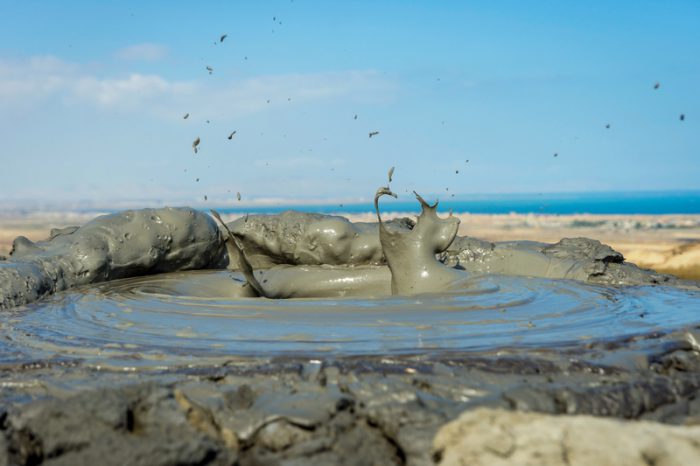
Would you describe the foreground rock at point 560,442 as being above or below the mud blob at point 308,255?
below

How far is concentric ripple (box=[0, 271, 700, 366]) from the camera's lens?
3986mm

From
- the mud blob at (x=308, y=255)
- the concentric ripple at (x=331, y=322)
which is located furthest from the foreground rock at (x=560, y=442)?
the mud blob at (x=308, y=255)

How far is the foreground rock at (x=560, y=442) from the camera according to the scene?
2.52 m

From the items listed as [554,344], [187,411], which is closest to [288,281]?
[554,344]

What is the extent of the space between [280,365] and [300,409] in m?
0.52

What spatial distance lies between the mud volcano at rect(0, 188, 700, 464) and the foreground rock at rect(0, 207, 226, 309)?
0.02m

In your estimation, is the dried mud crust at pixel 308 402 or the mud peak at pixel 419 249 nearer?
the dried mud crust at pixel 308 402

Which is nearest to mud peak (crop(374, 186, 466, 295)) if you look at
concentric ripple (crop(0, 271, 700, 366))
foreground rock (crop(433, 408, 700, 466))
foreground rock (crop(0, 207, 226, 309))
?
concentric ripple (crop(0, 271, 700, 366))

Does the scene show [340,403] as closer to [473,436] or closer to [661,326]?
[473,436]

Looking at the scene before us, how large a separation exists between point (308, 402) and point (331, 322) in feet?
4.95

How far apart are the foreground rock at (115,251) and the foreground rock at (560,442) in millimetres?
4023

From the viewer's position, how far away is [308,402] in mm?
3109

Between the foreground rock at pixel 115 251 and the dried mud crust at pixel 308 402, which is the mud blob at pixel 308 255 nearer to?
the foreground rock at pixel 115 251

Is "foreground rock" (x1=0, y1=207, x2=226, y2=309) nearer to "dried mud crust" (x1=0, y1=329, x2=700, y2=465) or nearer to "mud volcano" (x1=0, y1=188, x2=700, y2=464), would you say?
"mud volcano" (x1=0, y1=188, x2=700, y2=464)
